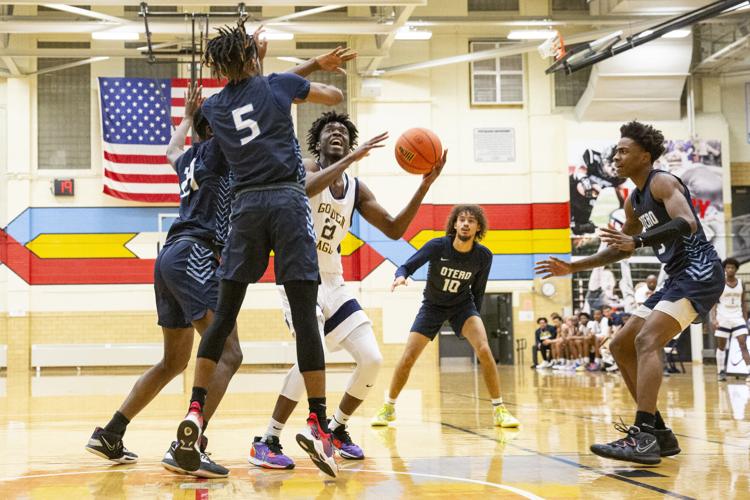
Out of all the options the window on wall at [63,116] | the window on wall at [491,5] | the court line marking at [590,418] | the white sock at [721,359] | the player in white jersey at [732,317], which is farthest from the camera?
the window on wall at [491,5]

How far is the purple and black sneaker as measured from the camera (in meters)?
5.30

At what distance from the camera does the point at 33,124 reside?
Result: 2216 centimetres

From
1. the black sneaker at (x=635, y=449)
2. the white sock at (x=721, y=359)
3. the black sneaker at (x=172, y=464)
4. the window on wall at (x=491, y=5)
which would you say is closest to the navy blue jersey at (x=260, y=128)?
the black sneaker at (x=172, y=464)

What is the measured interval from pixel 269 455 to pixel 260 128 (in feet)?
5.90

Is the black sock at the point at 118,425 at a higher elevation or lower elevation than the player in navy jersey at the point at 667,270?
lower

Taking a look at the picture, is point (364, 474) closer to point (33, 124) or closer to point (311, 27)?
point (311, 27)

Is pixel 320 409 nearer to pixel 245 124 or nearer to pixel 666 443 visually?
pixel 245 124

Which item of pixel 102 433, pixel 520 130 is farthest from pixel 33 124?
pixel 102 433

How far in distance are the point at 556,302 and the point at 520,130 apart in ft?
14.5

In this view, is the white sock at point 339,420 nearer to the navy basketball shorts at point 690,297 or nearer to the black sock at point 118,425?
the black sock at point 118,425

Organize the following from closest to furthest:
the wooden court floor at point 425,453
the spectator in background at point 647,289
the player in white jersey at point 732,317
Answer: the wooden court floor at point 425,453 < the player in white jersey at point 732,317 < the spectator in background at point 647,289

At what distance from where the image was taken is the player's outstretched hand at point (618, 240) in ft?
17.3

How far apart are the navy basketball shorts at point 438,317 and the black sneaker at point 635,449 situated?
283cm

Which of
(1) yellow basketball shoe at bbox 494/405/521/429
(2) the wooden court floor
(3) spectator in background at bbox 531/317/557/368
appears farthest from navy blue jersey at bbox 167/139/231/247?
(3) spectator in background at bbox 531/317/557/368
